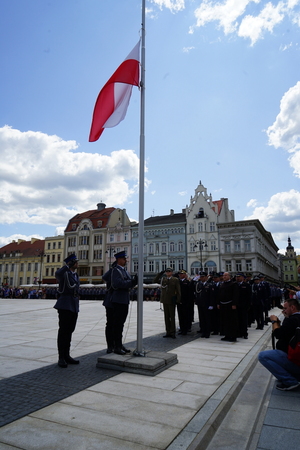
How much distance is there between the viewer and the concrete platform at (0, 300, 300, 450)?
324cm

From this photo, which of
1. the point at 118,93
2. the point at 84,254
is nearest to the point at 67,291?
the point at 118,93

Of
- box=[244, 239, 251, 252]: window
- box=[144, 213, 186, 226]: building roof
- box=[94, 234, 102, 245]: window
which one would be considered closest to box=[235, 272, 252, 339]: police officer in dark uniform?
box=[244, 239, 251, 252]: window

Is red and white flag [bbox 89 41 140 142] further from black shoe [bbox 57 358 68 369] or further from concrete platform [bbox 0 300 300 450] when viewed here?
concrete platform [bbox 0 300 300 450]

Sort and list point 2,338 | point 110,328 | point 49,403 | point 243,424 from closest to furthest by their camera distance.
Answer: point 243,424 → point 49,403 → point 110,328 → point 2,338

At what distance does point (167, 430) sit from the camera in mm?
3443

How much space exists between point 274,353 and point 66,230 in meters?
68.2

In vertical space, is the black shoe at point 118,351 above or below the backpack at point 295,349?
below

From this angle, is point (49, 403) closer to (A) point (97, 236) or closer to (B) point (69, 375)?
(B) point (69, 375)

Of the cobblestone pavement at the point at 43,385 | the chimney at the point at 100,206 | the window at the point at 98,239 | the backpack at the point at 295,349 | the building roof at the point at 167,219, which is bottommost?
the cobblestone pavement at the point at 43,385

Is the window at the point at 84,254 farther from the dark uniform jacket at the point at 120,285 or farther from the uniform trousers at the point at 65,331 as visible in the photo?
the uniform trousers at the point at 65,331

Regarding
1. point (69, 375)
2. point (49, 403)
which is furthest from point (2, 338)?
point (49, 403)

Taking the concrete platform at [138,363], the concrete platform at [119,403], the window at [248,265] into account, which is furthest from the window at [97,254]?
the concrete platform at [138,363]

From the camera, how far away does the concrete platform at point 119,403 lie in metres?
3.24

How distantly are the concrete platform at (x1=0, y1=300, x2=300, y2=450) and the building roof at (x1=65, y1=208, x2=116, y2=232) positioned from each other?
59380mm
